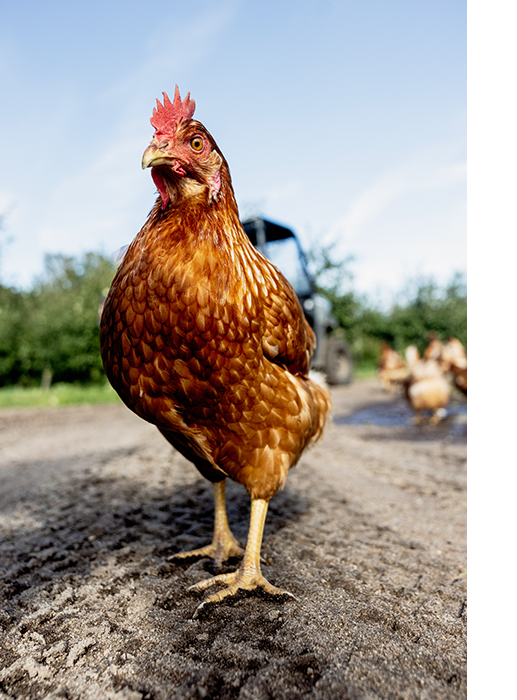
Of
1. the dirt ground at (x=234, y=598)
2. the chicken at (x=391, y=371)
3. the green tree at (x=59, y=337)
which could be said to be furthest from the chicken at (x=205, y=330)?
the chicken at (x=391, y=371)

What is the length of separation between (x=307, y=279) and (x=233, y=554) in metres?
5.53

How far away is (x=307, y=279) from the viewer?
729 centimetres

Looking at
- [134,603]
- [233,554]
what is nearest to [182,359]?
[134,603]

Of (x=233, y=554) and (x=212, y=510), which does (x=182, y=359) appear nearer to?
(x=233, y=554)

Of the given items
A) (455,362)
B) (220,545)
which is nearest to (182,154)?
(220,545)

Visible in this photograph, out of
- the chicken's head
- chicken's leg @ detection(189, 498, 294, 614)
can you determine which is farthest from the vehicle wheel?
the chicken's head

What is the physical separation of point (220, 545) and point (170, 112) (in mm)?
1943

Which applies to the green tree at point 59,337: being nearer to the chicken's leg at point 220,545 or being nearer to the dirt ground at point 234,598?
the dirt ground at point 234,598

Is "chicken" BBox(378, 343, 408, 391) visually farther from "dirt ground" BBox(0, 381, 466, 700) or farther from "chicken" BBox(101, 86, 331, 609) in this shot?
"chicken" BBox(101, 86, 331, 609)

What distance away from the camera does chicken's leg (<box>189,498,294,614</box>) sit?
1826 mm

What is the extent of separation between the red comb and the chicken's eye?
0.27 feet

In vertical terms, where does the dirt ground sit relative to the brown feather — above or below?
below

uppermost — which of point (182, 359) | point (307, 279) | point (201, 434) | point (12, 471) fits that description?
point (307, 279)

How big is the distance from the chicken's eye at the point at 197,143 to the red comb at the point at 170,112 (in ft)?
0.27
